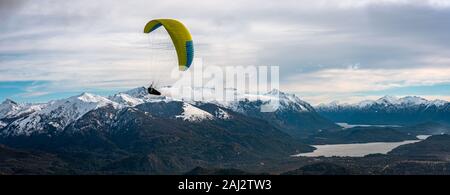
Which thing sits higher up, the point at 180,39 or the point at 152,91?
the point at 180,39

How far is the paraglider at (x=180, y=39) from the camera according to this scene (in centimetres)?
13888

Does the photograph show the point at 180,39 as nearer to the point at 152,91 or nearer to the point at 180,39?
the point at 180,39

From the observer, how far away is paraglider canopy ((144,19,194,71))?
139m

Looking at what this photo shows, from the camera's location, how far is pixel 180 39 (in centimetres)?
13900

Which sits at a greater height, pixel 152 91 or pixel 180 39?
pixel 180 39

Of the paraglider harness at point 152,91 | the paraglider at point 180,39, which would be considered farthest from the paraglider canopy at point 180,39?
the paraglider harness at point 152,91

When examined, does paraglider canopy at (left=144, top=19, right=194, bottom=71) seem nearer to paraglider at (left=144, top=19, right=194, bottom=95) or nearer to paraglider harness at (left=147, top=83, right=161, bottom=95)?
paraglider at (left=144, top=19, right=194, bottom=95)

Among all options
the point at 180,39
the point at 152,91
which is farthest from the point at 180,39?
the point at 152,91

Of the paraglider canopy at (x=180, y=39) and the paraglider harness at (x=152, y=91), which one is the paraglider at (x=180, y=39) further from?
the paraglider harness at (x=152, y=91)
